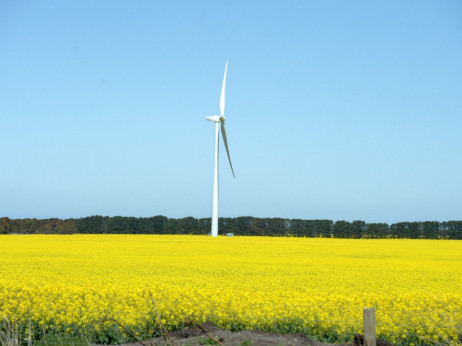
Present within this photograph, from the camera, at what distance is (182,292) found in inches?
448

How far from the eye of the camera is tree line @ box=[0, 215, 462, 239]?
176 feet

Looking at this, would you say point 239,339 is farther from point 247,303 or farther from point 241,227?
point 241,227

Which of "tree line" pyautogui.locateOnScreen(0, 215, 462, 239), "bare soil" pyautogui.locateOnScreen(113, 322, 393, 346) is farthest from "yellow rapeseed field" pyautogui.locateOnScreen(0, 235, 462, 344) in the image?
"tree line" pyautogui.locateOnScreen(0, 215, 462, 239)

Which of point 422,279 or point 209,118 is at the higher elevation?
point 209,118

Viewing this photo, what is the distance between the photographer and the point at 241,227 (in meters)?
56.4

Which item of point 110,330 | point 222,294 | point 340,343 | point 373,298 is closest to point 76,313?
point 110,330

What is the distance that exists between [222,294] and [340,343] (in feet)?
10.5

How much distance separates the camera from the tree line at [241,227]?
176 feet

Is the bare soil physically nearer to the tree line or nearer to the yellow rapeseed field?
the yellow rapeseed field

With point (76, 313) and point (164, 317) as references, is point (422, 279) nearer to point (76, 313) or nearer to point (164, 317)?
point (164, 317)

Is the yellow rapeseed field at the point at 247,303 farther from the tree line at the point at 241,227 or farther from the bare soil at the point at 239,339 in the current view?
the tree line at the point at 241,227

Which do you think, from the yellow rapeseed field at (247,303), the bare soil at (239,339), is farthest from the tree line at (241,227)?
the bare soil at (239,339)

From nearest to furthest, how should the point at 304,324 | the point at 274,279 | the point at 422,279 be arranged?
1. the point at 304,324
2. the point at 274,279
3. the point at 422,279

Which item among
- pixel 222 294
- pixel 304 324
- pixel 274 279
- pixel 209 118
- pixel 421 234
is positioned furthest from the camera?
pixel 421 234
